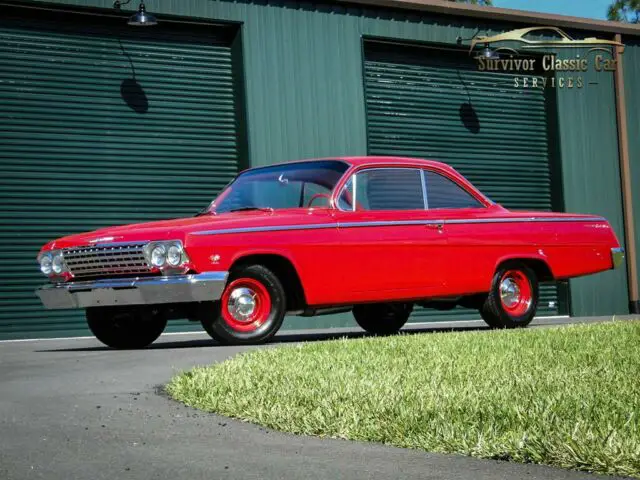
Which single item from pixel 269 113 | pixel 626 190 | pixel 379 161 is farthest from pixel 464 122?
pixel 379 161

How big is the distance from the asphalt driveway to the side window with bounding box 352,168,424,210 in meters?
4.00

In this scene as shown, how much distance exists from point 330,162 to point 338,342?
204cm

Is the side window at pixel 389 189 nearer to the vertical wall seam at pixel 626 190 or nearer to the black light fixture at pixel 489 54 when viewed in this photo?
the black light fixture at pixel 489 54

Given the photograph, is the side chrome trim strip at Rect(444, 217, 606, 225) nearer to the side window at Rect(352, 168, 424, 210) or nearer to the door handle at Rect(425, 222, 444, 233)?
the door handle at Rect(425, 222, 444, 233)

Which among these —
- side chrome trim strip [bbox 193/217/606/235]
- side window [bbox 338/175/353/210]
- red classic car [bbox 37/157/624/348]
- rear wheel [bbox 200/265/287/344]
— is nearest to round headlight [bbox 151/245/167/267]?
red classic car [bbox 37/157/624/348]

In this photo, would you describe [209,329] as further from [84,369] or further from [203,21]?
[203,21]

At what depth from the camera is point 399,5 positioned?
1894 cm

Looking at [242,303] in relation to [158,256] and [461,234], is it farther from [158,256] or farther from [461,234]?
[461,234]

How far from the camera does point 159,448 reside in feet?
16.8

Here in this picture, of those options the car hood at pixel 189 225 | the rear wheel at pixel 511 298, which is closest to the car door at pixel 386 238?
the car hood at pixel 189 225

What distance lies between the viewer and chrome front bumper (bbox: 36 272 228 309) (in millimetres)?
9664

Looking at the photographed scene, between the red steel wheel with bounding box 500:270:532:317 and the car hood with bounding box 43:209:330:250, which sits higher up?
the car hood with bounding box 43:209:330:250

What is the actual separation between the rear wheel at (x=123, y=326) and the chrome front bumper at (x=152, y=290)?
2.31 ft

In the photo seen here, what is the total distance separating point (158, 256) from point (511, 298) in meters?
4.07
